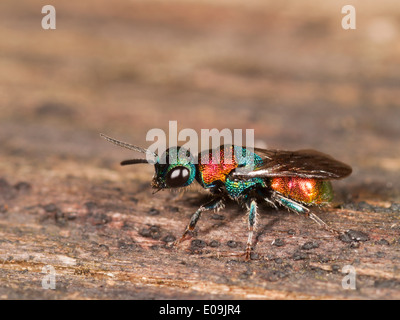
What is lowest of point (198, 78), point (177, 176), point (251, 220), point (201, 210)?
point (251, 220)

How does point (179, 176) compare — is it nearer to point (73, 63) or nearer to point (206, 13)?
point (73, 63)

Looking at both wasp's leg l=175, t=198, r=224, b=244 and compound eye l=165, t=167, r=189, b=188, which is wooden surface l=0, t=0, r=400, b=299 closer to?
wasp's leg l=175, t=198, r=224, b=244

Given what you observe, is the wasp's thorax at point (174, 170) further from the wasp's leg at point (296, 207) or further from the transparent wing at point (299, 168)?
the wasp's leg at point (296, 207)

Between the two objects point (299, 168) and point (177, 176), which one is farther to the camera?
point (299, 168)

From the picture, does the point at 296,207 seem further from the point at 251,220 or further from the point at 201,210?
the point at 201,210

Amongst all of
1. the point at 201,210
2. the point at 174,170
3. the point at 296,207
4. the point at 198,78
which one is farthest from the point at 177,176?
the point at 198,78

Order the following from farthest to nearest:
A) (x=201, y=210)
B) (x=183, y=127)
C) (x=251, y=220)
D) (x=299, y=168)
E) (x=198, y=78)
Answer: (x=198, y=78) → (x=183, y=127) → (x=299, y=168) → (x=201, y=210) → (x=251, y=220)
